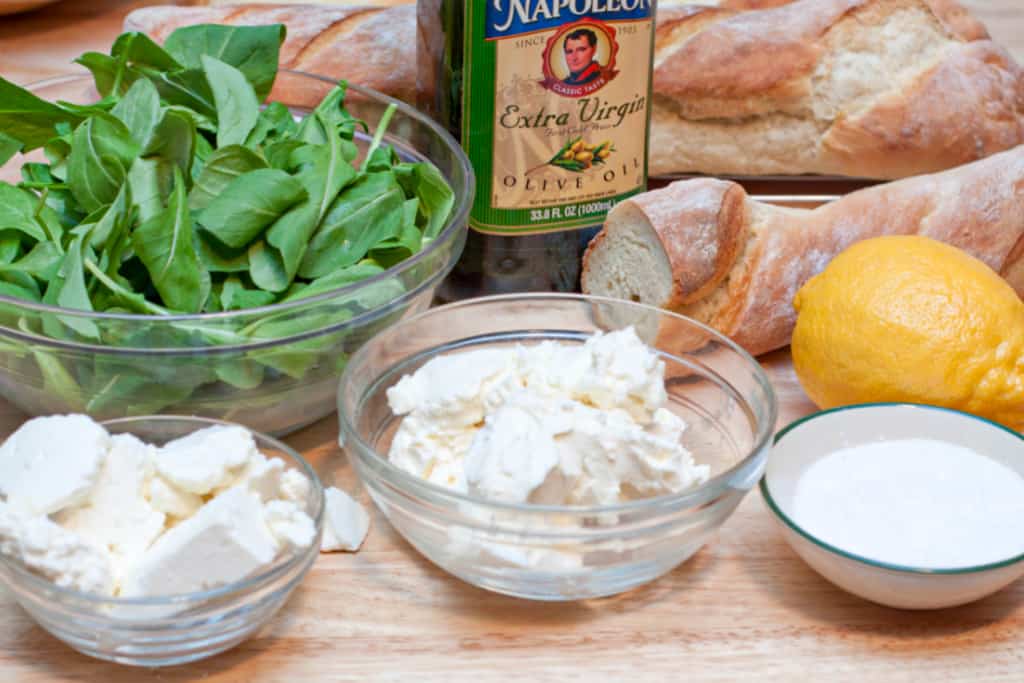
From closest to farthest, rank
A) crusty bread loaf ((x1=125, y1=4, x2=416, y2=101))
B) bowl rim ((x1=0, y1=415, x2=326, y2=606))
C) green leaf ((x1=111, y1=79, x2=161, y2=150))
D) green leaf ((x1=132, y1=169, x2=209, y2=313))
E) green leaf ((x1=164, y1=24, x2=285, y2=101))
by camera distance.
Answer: bowl rim ((x1=0, y1=415, x2=326, y2=606)), green leaf ((x1=132, y1=169, x2=209, y2=313)), green leaf ((x1=111, y1=79, x2=161, y2=150)), green leaf ((x1=164, y1=24, x2=285, y2=101)), crusty bread loaf ((x1=125, y1=4, x2=416, y2=101))

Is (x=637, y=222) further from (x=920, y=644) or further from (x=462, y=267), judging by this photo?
(x=920, y=644)

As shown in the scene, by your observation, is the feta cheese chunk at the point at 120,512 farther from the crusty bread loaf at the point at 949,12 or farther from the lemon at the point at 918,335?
the crusty bread loaf at the point at 949,12

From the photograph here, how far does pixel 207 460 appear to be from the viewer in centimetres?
84

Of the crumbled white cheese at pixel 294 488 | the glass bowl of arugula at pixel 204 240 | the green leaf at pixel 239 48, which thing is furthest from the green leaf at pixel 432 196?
the crumbled white cheese at pixel 294 488

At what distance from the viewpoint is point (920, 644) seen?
34.9 inches

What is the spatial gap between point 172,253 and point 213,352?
0.33 feet

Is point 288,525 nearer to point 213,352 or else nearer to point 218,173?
point 213,352

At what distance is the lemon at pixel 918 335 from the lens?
1056 millimetres

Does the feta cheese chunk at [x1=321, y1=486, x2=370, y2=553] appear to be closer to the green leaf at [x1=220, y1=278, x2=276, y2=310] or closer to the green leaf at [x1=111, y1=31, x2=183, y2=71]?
the green leaf at [x1=220, y1=278, x2=276, y2=310]

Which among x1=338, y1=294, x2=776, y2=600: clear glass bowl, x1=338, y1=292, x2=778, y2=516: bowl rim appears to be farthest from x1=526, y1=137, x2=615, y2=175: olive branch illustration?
x1=338, y1=292, x2=778, y2=516: bowl rim

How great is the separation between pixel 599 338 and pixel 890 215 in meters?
0.46

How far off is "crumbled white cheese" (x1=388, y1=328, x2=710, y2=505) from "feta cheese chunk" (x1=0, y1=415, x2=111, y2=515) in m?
0.23

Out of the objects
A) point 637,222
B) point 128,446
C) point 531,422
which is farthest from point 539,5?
point 128,446

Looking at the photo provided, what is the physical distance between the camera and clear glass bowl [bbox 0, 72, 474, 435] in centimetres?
93
